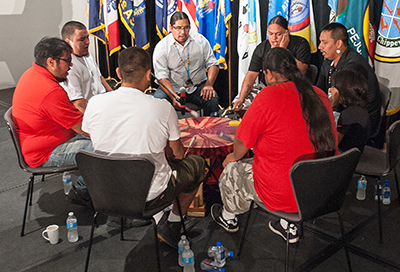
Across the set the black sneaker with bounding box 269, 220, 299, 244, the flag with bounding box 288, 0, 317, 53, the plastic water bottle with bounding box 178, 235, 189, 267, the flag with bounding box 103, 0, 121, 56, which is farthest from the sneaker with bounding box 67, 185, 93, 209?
the flag with bounding box 103, 0, 121, 56

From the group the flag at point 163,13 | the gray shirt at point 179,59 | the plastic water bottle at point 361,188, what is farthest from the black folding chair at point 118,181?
the flag at point 163,13

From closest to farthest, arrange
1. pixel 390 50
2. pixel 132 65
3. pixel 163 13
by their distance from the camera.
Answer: pixel 132 65
pixel 390 50
pixel 163 13

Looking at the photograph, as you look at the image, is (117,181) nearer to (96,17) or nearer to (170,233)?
(170,233)

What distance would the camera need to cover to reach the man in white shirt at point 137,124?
6.40 feet

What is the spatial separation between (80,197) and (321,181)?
1.91m

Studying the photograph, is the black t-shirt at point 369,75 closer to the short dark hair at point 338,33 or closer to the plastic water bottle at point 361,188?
the short dark hair at point 338,33

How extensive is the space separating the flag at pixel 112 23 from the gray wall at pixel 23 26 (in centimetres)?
186

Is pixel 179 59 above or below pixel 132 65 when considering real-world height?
below

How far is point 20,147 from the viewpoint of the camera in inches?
103

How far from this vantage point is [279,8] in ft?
14.5

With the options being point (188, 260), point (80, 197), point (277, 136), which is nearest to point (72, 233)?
point (80, 197)

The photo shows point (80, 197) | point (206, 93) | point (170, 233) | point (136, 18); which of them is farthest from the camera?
point (136, 18)

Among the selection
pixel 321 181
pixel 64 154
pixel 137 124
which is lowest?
pixel 64 154

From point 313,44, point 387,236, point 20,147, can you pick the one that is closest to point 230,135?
point 387,236
